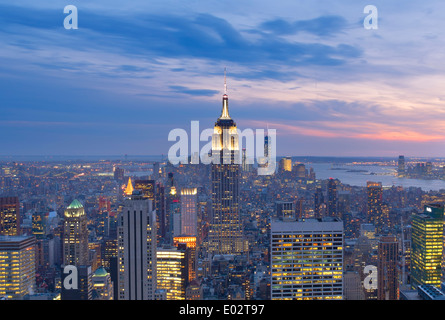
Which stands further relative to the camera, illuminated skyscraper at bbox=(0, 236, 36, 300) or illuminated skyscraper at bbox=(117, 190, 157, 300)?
illuminated skyscraper at bbox=(117, 190, 157, 300)

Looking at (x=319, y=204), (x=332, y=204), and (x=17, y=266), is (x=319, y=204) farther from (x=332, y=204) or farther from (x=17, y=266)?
(x=17, y=266)

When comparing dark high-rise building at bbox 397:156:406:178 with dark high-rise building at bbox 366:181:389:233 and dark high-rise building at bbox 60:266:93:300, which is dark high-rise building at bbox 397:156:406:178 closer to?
dark high-rise building at bbox 366:181:389:233

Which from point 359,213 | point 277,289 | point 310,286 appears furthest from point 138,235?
point 359,213

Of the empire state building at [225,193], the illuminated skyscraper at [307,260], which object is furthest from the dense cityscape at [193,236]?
the empire state building at [225,193]

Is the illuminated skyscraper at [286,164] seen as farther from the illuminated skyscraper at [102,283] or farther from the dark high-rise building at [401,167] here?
the illuminated skyscraper at [102,283]

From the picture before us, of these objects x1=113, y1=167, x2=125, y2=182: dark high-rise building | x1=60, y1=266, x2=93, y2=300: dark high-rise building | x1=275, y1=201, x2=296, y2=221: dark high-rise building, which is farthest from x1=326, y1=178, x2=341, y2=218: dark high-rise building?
x1=60, y1=266, x2=93, y2=300: dark high-rise building

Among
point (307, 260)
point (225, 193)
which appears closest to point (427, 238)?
point (307, 260)
